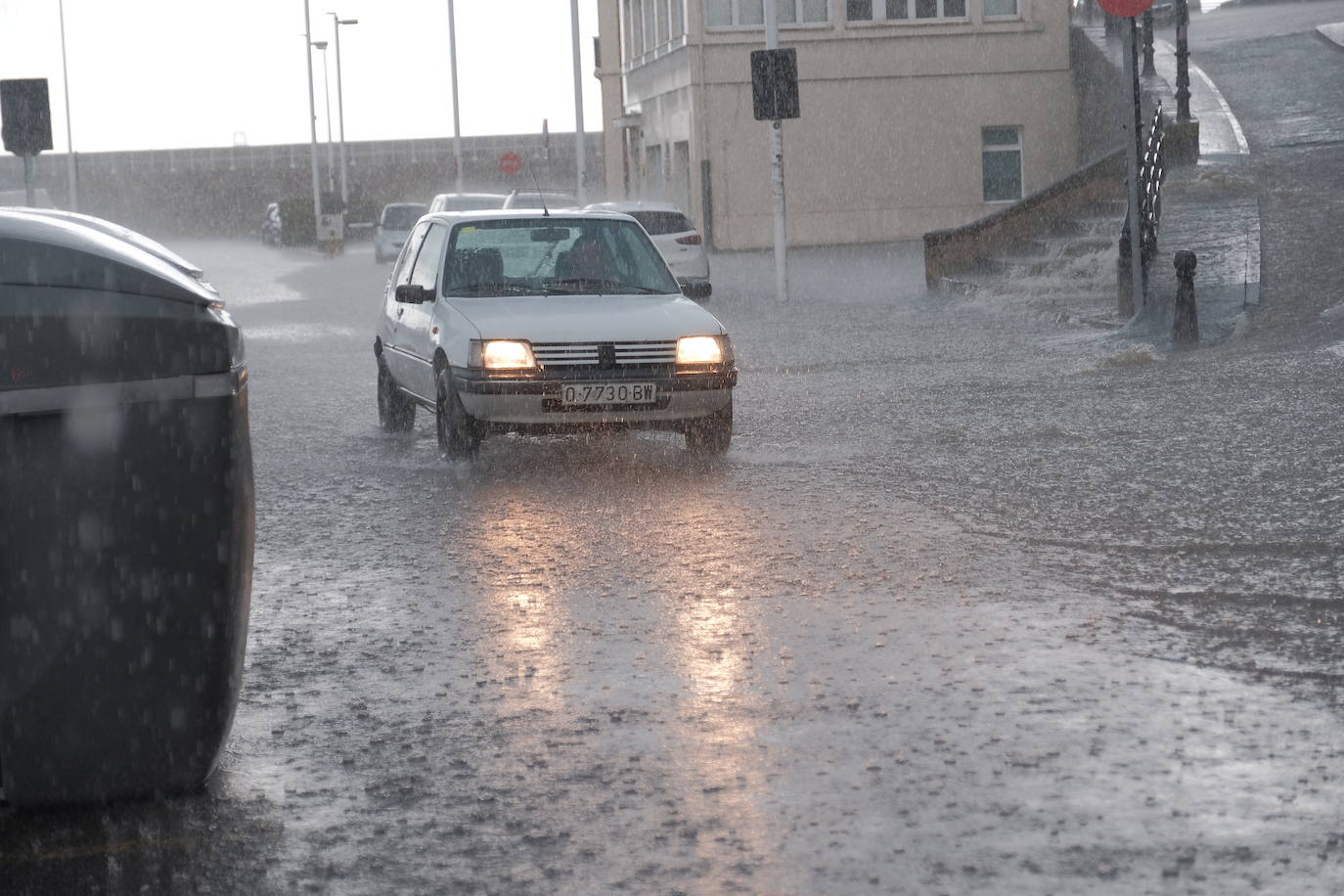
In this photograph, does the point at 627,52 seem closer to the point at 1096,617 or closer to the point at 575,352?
the point at 575,352

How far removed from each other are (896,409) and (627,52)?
42.9 m

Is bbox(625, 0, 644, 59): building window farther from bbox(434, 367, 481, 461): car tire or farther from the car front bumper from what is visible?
the car front bumper

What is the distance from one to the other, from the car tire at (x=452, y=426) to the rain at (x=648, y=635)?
0.31 ft

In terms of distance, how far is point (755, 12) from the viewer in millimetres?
43625

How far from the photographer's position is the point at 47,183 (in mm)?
88688

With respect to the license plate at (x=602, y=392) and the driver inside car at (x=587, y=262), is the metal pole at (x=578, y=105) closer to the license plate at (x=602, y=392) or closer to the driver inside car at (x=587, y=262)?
the driver inside car at (x=587, y=262)

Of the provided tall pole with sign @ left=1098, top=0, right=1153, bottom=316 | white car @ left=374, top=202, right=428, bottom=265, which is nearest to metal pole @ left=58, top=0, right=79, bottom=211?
white car @ left=374, top=202, right=428, bottom=265

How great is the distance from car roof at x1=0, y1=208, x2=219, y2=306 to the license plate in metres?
6.16

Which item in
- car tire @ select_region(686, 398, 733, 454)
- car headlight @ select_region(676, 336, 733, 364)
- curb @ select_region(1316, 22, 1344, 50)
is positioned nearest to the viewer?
car headlight @ select_region(676, 336, 733, 364)

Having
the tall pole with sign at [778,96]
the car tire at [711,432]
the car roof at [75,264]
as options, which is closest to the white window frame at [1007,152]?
the tall pole with sign at [778,96]

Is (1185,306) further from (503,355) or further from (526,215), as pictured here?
(503,355)

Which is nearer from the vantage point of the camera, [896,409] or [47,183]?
[896,409]

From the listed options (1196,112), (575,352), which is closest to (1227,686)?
(575,352)

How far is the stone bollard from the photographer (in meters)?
16.2
